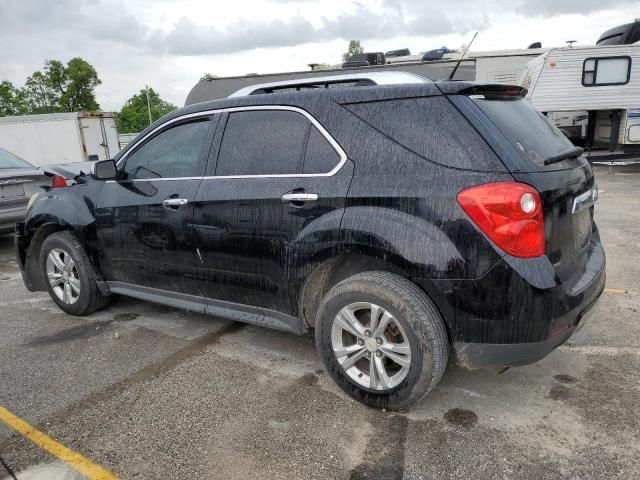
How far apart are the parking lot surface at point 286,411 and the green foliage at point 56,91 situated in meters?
38.2

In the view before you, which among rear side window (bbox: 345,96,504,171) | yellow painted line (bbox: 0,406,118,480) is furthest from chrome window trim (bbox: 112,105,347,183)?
yellow painted line (bbox: 0,406,118,480)

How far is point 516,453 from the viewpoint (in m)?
2.45

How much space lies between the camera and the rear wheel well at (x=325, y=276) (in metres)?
2.91

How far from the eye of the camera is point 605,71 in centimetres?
1218

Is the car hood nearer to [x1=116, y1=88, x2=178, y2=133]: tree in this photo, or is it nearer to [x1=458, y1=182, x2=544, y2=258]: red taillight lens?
[x1=458, y1=182, x2=544, y2=258]: red taillight lens

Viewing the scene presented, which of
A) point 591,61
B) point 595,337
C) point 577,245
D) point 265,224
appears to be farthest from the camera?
point 591,61

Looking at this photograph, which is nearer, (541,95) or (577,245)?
(577,245)

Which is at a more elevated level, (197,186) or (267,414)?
(197,186)

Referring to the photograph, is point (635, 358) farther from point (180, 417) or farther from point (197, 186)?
point (197, 186)

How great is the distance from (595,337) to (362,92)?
243cm

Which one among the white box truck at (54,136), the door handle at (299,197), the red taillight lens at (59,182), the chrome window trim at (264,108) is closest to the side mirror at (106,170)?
the chrome window trim at (264,108)

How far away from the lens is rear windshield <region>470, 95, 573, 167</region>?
2.58 metres

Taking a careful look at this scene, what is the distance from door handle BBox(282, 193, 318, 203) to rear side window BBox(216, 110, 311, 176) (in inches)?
6.3

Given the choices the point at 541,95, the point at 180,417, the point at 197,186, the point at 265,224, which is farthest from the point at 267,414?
the point at 541,95
